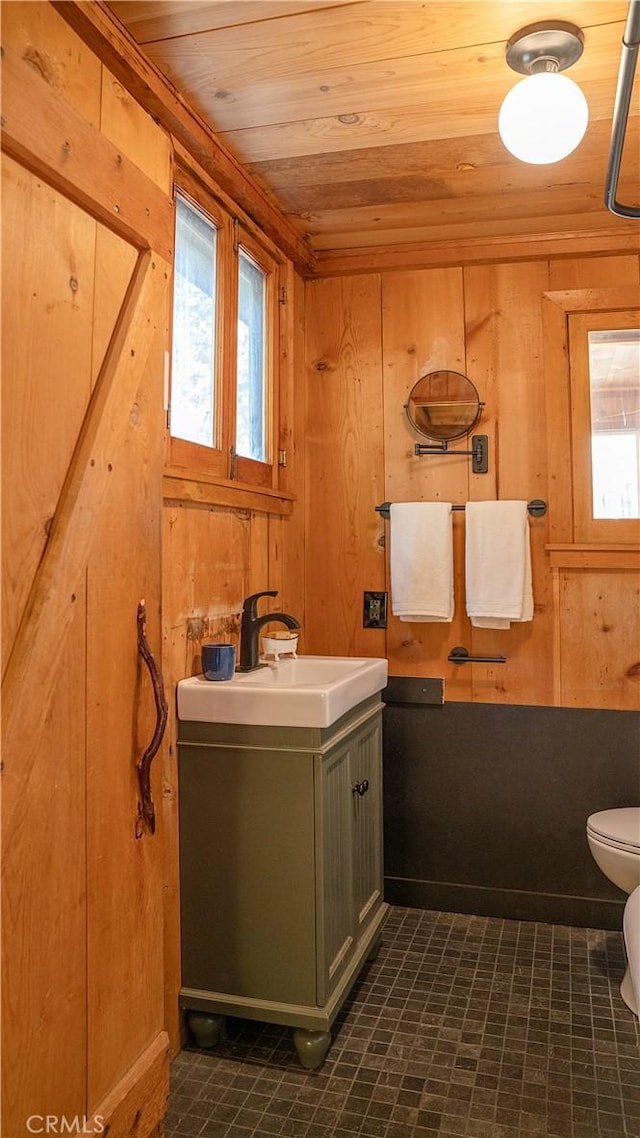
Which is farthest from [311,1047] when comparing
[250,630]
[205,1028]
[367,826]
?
[250,630]

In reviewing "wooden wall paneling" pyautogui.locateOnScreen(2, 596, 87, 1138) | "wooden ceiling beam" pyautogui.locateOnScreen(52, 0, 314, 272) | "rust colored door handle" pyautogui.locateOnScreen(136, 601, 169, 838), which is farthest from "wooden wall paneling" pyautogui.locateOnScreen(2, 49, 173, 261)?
"rust colored door handle" pyautogui.locateOnScreen(136, 601, 169, 838)

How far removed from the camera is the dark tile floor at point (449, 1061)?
166 centimetres

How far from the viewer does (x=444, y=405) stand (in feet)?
9.05

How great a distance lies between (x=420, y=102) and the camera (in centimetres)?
189

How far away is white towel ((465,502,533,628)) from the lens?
102 inches

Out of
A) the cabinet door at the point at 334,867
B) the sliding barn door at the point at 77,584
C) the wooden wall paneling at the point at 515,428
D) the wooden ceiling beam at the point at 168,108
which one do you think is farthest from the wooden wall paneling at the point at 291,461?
the sliding barn door at the point at 77,584

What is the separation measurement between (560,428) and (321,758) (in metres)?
1.51

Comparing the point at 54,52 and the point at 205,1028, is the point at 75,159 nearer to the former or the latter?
the point at 54,52

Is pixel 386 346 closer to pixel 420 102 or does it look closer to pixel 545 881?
pixel 420 102

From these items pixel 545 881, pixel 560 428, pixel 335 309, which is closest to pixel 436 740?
pixel 545 881

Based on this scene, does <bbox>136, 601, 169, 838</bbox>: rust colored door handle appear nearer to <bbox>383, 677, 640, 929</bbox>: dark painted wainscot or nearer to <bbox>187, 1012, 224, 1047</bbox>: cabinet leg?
<bbox>187, 1012, 224, 1047</bbox>: cabinet leg

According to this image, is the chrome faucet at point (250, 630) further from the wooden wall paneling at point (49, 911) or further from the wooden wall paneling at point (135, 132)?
the wooden wall paneling at point (135, 132)

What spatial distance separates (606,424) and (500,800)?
54.1 inches

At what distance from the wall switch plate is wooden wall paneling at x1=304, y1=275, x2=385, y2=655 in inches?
0.9
